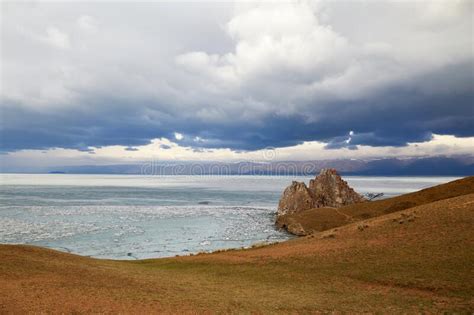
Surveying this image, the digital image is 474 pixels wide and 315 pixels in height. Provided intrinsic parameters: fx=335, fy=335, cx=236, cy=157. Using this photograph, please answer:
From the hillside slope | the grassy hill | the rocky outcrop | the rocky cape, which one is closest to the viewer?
the grassy hill

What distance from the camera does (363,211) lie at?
226 ft

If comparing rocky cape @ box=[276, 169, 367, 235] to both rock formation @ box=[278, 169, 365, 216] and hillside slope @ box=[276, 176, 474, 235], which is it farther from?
hillside slope @ box=[276, 176, 474, 235]

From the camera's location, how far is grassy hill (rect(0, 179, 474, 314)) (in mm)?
17859

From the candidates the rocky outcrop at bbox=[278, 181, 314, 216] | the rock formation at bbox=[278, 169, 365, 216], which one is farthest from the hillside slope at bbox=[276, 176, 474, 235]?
the rock formation at bbox=[278, 169, 365, 216]

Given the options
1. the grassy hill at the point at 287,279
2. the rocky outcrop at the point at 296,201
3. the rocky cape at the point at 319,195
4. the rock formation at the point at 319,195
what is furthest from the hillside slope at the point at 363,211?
the grassy hill at the point at 287,279

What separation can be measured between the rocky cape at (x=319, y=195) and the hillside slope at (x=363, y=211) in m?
10.4

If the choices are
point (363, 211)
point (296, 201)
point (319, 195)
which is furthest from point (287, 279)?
point (319, 195)

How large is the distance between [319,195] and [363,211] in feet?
71.1

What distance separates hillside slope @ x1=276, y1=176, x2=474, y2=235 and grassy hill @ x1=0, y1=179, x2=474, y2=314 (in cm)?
2785

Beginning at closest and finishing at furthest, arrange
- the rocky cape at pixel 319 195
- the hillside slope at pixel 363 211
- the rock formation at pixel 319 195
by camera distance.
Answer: the hillside slope at pixel 363 211 → the rocky cape at pixel 319 195 → the rock formation at pixel 319 195

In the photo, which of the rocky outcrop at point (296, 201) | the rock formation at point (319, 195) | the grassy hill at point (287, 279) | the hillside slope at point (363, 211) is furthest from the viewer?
the rock formation at point (319, 195)

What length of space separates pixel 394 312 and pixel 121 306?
552 inches

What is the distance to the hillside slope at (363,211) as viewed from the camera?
61.8 meters

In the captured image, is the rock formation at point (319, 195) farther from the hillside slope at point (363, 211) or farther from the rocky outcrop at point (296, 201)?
the hillside slope at point (363, 211)
